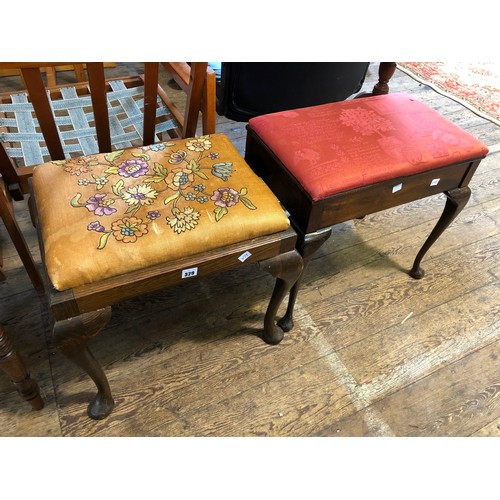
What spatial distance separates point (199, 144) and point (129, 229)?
12.7 inches

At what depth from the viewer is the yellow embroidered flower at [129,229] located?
0.76 metres

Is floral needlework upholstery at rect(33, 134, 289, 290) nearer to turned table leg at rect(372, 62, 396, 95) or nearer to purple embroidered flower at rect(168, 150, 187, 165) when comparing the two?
purple embroidered flower at rect(168, 150, 187, 165)

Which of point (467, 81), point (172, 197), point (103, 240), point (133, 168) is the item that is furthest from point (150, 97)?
point (467, 81)

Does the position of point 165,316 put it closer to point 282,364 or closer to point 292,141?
point 282,364

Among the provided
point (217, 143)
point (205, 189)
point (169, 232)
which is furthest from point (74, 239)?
point (217, 143)

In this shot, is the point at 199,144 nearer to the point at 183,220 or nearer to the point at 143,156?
the point at 143,156

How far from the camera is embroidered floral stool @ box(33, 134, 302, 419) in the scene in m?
0.73

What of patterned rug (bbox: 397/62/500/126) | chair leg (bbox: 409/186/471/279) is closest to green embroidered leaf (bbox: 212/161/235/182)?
chair leg (bbox: 409/186/471/279)

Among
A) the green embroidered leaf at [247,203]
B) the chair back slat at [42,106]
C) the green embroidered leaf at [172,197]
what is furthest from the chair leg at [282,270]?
the chair back slat at [42,106]

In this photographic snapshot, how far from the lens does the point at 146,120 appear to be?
1.10 metres

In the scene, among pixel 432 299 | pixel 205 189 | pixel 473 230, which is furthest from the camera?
pixel 473 230

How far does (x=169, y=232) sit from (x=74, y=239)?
0.17 meters

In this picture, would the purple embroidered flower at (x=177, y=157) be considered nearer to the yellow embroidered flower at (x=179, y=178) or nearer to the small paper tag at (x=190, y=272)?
the yellow embroidered flower at (x=179, y=178)

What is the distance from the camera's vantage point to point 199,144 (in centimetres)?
99
